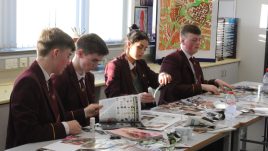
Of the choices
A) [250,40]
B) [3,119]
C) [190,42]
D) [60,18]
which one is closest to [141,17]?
[60,18]

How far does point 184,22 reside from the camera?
557 centimetres

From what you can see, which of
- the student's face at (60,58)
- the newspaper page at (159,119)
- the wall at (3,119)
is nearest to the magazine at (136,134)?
the newspaper page at (159,119)

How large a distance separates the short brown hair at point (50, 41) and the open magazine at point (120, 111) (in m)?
0.45

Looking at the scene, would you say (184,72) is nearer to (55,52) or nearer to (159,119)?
(159,119)

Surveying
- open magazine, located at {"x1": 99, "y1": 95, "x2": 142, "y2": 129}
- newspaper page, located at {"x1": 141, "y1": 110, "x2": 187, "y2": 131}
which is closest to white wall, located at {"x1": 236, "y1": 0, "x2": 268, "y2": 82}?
newspaper page, located at {"x1": 141, "y1": 110, "x2": 187, "y2": 131}

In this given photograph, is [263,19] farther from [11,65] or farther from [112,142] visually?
[112,142]

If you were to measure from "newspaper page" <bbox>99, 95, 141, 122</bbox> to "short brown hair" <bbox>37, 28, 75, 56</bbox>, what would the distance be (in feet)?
1.48

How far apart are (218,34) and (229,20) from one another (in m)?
0.31

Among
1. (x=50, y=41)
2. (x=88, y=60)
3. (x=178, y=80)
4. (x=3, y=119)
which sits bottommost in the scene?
(x=3, y=119)

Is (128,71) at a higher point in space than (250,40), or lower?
lower

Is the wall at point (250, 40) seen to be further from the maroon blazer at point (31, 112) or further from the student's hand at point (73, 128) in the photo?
the maroon blazer at point (31, 112)

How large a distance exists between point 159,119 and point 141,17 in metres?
2.76

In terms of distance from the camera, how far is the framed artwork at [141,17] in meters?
5.17

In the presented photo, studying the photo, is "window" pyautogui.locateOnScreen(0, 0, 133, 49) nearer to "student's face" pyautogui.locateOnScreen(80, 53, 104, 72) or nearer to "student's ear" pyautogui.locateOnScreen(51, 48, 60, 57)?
"student's face" pyautogui.locateOnScreen(80, 53, 104, 72)
